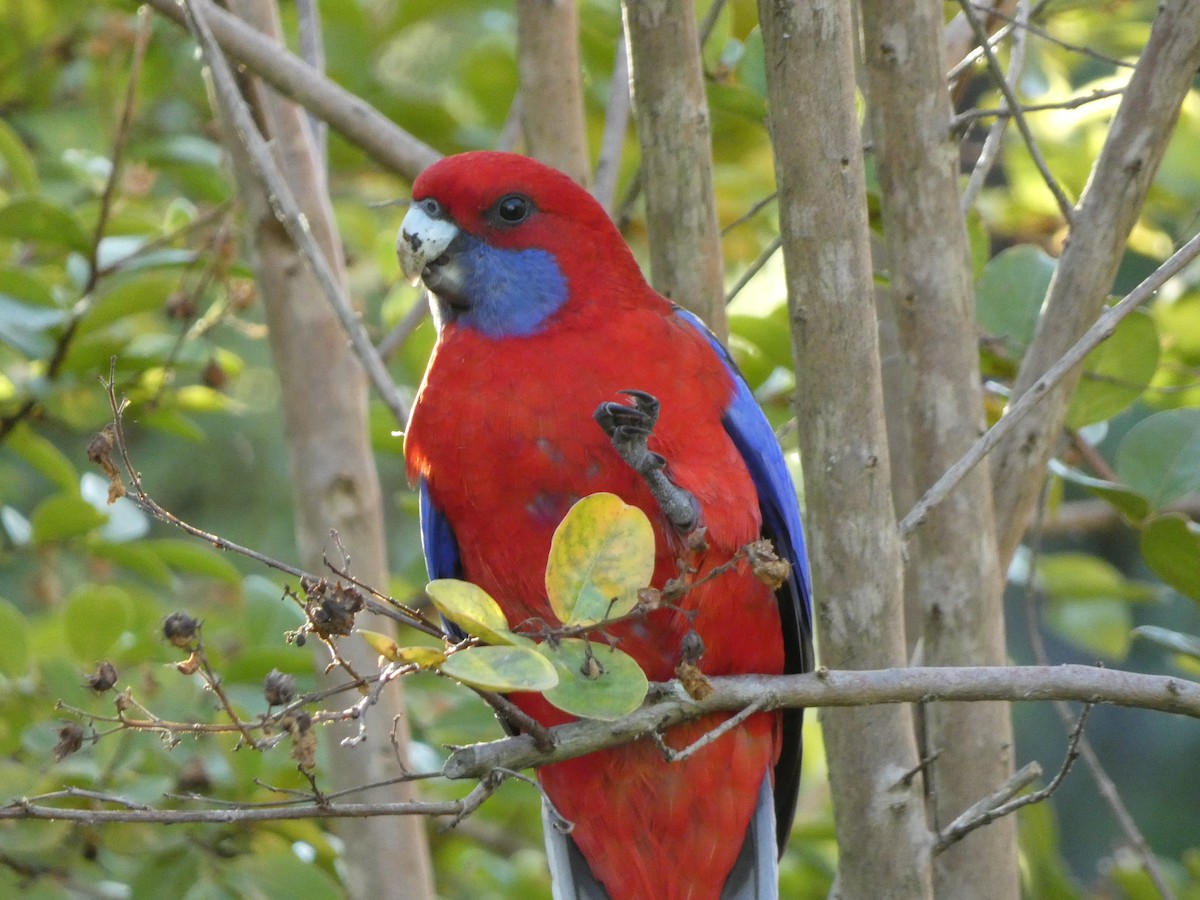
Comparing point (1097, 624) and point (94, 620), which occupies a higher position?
point (94, 620)

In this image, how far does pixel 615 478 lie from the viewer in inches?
87.4

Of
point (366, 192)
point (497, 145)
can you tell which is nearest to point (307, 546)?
point (497, 145)

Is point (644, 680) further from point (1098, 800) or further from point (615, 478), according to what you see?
point (1098, 800)

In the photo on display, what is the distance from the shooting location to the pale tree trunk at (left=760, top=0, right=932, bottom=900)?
1.89 m

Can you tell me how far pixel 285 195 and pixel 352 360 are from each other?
0.49m

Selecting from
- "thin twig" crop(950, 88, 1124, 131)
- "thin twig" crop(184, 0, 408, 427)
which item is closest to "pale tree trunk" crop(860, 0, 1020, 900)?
"thin twig" crop(950, 88, 1124, 131)

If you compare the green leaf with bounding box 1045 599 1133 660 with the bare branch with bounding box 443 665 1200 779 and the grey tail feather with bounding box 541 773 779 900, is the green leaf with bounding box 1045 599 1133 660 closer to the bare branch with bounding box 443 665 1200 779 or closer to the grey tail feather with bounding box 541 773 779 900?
the grey tail feather with bounding box 541 773 779 900

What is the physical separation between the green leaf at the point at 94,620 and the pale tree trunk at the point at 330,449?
1.24 ft

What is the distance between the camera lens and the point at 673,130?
7.73ft

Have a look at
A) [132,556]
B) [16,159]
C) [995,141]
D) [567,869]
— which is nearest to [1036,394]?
[995,141]

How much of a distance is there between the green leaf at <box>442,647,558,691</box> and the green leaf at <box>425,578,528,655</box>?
0.03m

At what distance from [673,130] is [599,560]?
1.07 m

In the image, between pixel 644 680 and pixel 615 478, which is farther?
pixel 615 478

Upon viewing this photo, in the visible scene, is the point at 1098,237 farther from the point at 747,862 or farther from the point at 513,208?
the point at 747,862
